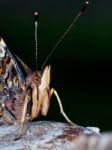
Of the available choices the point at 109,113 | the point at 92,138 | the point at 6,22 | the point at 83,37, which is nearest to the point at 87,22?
the point at 83,37

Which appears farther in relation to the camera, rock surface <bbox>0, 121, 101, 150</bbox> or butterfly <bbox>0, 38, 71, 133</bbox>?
butterfly <bbox>0, 38, 71, 133</bbox>

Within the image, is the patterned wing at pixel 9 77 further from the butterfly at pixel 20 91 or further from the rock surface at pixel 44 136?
the rock surface at pixel 44 136

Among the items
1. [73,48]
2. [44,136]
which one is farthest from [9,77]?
[73,48]

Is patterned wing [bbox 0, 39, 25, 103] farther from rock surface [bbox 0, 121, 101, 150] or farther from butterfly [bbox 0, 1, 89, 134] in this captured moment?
rock surface [bbox 0, 121, 101, 150]

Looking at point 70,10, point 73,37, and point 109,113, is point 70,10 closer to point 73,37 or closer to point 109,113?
point 73,37

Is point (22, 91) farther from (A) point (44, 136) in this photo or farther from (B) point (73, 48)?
(B) point (73, 48)

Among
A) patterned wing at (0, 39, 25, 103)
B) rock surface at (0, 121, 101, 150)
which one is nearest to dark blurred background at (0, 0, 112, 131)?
patterned wing at (0, 39, 25, 103)
